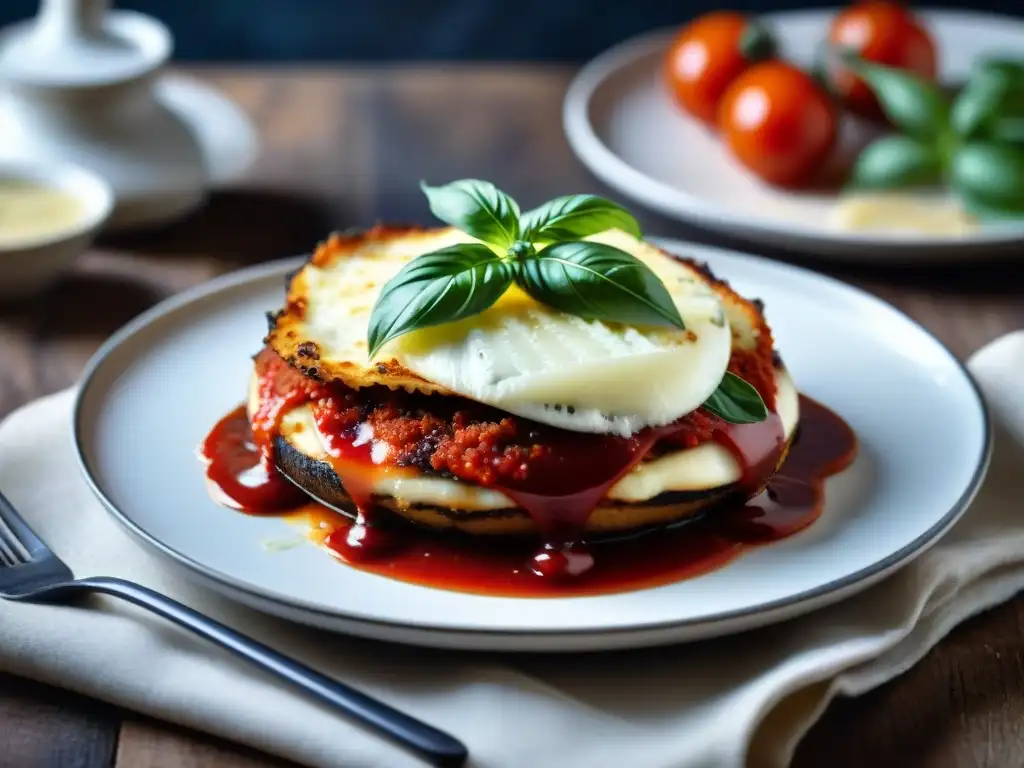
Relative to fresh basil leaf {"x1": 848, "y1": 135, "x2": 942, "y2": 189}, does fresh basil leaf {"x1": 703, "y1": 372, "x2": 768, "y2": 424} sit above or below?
above

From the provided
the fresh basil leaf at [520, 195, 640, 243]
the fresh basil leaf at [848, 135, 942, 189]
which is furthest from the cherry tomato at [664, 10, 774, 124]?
the fresh basil leaf at [520, 195, 640, 243]

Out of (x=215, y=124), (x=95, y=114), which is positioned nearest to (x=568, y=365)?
(x=95, y=114)

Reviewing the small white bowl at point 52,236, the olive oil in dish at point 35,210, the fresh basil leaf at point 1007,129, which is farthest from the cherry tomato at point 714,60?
the olive oil in dish at point 35,210

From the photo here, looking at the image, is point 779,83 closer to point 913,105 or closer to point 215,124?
point 913,105

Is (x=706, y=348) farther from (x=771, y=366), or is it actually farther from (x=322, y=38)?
(x=322, y=38)

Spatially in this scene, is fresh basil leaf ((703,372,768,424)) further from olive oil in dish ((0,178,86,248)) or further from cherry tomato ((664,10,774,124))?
cherry tomato ((664,10,774,124))
